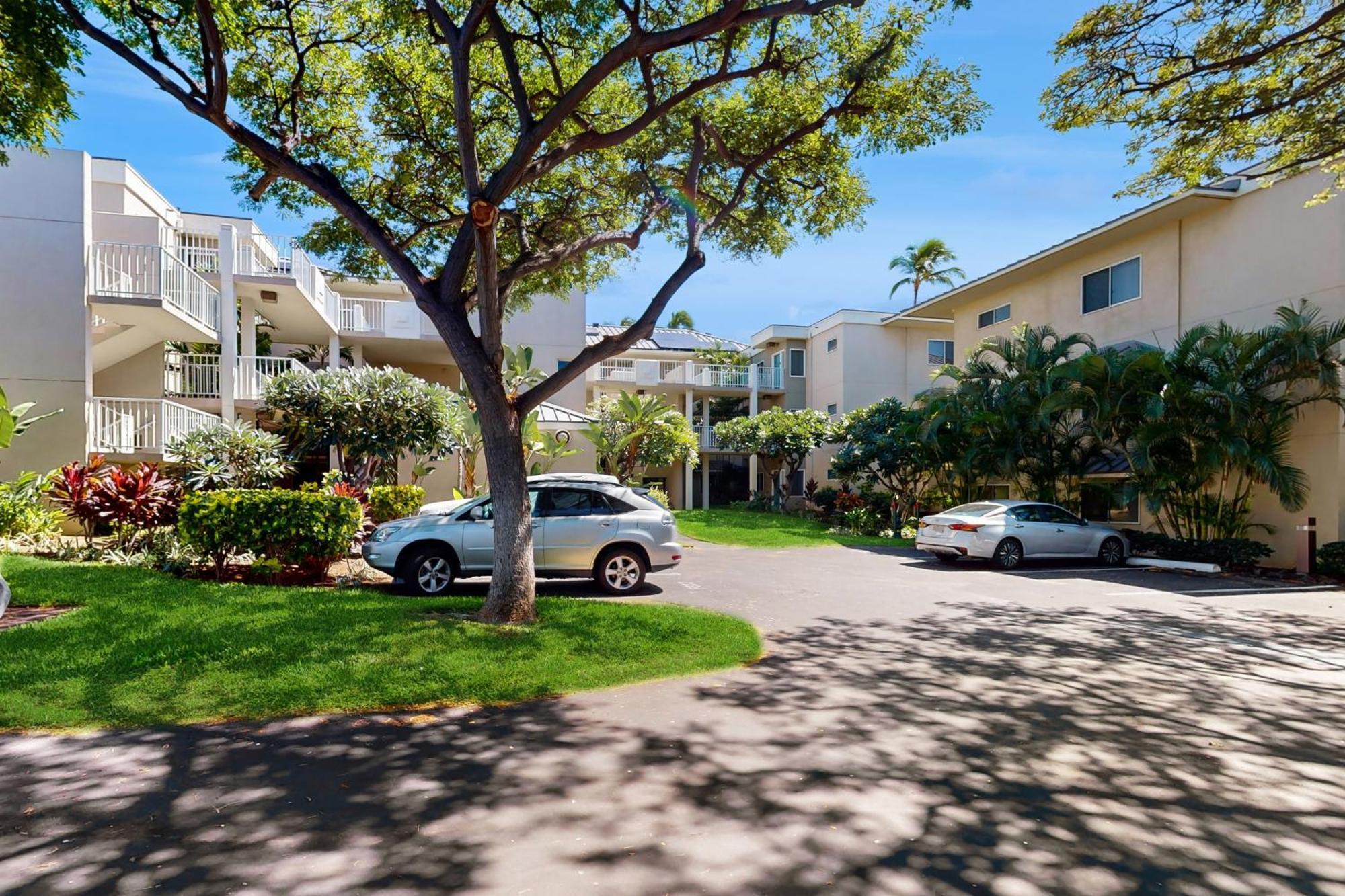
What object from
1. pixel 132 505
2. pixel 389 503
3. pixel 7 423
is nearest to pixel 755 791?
pixel 132 505

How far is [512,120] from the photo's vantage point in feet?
39.0

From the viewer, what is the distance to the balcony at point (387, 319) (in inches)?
923

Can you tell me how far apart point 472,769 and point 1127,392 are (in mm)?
15899

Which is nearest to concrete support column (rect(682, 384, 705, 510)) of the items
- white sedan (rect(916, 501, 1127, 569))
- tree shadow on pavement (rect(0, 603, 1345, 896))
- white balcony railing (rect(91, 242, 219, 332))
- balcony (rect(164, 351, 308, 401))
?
white sedan (rect(916, 501, 1127, 569))

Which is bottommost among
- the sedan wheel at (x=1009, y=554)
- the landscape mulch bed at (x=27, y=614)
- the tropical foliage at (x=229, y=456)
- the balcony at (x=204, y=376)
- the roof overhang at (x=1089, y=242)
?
the sedan wheel at (x=1009, y=554)

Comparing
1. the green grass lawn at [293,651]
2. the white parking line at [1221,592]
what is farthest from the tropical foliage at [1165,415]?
the green grass lawn at [293,651]

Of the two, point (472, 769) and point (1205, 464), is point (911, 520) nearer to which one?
point (1205, 464)

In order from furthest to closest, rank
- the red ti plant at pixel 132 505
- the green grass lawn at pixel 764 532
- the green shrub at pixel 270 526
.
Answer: the green grass lawn at pixel 764 532
the red ti plant at pixel 132 505
the green shrub at pixel 270 526

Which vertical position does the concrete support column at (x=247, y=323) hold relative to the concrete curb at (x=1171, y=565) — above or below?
above

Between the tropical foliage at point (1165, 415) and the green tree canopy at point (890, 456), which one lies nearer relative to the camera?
the tropical foliage at point (1165, 415)

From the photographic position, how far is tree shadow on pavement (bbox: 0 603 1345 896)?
11.2ft

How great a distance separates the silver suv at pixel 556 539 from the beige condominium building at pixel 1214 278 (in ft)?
38.5

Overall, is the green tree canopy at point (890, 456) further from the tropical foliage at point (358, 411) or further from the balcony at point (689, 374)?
the tropical foliage at point (358, 411)

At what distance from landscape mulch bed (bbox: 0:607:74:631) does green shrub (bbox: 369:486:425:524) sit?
6339 mm
